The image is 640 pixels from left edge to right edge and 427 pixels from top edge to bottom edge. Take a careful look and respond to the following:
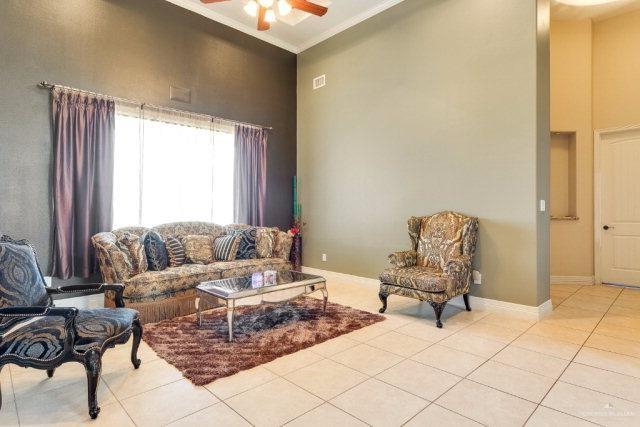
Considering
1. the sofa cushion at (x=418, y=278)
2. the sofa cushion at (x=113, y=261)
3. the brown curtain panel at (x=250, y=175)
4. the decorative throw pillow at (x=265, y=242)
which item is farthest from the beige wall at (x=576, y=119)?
the sofa cushion at (x=113, y=261)

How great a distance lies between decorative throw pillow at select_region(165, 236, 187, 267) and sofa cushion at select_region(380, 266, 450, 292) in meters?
2.32

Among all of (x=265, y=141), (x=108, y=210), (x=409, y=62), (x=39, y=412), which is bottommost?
(x=39, y=412)

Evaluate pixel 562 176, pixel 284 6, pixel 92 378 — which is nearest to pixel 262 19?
pixel 284 6

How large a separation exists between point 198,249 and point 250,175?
156 centimetres

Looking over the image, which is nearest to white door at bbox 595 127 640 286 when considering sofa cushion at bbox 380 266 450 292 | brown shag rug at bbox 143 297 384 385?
sofa cushion at bbox 380 266 450 292

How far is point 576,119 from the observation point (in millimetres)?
5168

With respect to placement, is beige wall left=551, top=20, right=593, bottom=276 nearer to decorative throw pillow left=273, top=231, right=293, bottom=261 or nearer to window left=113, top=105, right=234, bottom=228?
decorative throw pillow left=273, top=231, right=293, bottom=261

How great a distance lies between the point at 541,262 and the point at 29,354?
4216 mm

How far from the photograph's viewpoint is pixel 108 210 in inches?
158

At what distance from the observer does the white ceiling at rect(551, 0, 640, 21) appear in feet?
15.4

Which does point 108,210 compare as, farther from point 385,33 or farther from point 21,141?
point 385,33

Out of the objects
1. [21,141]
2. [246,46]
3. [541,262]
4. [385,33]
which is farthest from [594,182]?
[21,141]

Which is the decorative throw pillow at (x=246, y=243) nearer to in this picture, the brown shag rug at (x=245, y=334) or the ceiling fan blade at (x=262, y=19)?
the brown shag rug at (x=245, y=334)

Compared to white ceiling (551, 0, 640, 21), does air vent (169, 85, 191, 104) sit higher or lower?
lower
